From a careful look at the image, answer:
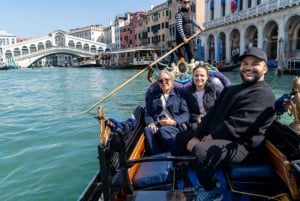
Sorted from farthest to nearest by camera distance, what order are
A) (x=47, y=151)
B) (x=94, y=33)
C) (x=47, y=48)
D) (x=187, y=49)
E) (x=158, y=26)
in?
(x=94, y=33) < (x=47, y=48) < (x=158, y=26) < (x=187, y=49) < (x=47, y=151)

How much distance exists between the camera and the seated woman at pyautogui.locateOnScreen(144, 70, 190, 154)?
2.11 meters

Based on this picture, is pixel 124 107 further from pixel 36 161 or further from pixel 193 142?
pixel 193 142

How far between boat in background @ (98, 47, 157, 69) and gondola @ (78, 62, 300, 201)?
22.1 meters

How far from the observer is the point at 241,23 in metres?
16.4

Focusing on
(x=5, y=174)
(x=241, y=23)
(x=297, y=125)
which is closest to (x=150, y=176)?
(x=297, y=125)

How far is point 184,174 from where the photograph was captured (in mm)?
1501

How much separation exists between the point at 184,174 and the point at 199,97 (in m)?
0.94

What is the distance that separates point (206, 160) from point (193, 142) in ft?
0.98

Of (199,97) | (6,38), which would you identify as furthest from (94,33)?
(199,97)

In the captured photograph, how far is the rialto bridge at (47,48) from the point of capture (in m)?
36.1

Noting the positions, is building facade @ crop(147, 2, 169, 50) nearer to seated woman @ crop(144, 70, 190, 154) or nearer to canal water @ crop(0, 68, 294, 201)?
canal water @ crop(0, 68, 294, 201)

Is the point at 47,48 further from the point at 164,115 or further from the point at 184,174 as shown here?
the point at 184,174

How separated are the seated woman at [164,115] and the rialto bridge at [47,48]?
3591 cm

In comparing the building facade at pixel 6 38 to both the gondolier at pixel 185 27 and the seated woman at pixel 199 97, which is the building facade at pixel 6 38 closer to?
the gondolier at pixel 185 27
